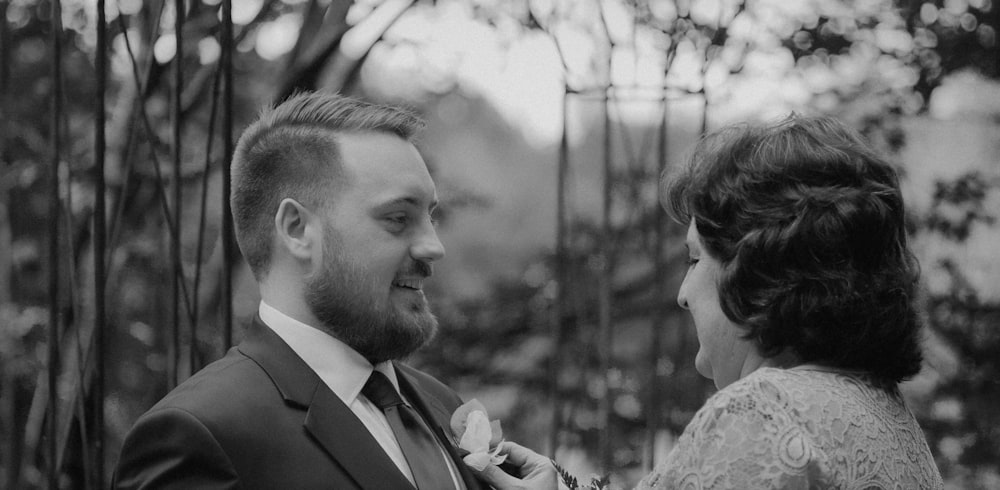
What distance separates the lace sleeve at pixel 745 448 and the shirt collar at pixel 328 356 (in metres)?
0.72

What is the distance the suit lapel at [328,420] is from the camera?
2000 mm

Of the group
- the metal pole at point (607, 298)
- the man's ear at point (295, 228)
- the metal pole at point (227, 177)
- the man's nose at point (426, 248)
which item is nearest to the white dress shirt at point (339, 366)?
the man's ear at point (295, 228)

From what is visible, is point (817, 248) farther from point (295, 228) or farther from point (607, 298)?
point (607, 298)

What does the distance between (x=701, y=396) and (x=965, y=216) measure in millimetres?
1598

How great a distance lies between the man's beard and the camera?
2213 mm

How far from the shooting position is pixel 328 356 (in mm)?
2195

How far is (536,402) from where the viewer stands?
21.8ft

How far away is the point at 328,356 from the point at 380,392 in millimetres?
136

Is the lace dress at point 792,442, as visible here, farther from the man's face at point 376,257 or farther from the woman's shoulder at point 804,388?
the man's face at point 376,257

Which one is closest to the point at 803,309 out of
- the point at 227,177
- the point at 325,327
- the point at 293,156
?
the point at 325,327

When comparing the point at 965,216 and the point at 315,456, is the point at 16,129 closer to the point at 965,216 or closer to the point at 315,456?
the point at 315,456

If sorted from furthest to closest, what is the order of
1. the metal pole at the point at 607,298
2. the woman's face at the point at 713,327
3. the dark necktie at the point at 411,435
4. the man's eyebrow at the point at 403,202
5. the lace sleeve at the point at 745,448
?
the metal pole at the point at 607,298, the man's eyebrow at the point at 403,202, the dark necktie at the point at 411,435, the woman's face at the point at 713,327, the lace sleeve at the point at 745,448

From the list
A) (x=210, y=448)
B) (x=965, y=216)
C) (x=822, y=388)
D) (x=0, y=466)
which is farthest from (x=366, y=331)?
(x=0, y=466)

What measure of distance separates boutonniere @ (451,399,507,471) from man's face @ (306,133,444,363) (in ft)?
0.66
